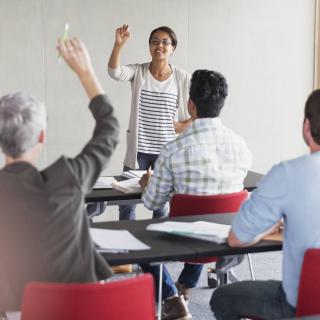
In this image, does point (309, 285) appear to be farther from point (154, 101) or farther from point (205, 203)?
point (154, 101)

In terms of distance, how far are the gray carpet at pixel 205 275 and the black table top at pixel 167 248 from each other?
134 cm

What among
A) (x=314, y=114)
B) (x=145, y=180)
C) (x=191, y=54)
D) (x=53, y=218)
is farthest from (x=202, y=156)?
(x=191, y=54)

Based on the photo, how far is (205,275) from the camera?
14.5ft

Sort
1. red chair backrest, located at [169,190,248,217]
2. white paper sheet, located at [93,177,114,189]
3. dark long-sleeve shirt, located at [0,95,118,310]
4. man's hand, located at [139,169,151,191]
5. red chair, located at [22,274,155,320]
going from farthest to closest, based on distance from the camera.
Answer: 1. white paper sheet, located at [93,177,114,189]
2. man's hand, located at [139,169,151,191]
3. red chair backrest, located at [169,190,248,217]
4. dark long-sleeve shirt, located at [0,95,118,310]
5. red chair, located at [22,274,155,320]

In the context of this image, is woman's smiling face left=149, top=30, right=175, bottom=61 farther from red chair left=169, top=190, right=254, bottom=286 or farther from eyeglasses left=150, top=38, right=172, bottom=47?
red chair left=169, top=190, right=254, bottom=286

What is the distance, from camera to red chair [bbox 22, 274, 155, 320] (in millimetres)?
1648

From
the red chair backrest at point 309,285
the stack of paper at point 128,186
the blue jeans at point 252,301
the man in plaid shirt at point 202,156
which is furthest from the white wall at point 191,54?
the red chair backrest at point 309,285

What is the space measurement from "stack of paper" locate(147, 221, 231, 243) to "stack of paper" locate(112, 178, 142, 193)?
2.73 feet

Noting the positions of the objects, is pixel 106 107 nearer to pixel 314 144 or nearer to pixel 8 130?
pixel 8 130

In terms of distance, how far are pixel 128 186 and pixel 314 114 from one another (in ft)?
4.88

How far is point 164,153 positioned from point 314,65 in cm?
353

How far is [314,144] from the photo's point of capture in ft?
7.06

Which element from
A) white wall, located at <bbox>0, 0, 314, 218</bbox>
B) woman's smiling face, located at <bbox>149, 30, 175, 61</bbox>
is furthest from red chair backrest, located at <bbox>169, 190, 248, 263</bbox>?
white wall, located at <bbox>0, 0, 314, 218</bbox>

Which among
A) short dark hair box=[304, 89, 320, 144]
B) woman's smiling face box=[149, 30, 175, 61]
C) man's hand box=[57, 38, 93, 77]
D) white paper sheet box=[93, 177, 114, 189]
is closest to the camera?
man's hand box=[57, 38, 93, 77]
